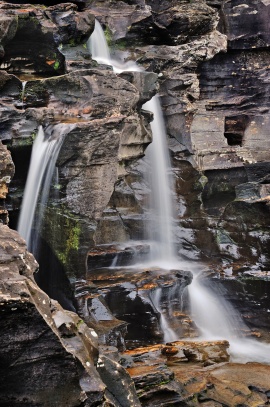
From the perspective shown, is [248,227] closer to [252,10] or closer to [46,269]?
[46,269]

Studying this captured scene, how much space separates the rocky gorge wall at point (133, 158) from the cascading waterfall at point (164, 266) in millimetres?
360

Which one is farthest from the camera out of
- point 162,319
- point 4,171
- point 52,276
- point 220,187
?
point 220,187

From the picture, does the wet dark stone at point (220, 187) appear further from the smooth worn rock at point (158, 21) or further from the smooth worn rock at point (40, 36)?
the smooth worn rock at point (40, 36)

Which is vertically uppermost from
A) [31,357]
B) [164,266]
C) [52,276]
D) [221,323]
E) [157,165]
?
[157,165]

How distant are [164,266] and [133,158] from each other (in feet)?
10.8

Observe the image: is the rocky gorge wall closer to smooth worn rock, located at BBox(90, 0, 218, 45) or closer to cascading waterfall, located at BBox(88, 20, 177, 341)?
smooth worn rock, located at BBox(90, 0, 218, 45)

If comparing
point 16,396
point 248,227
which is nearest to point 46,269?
point 16,396

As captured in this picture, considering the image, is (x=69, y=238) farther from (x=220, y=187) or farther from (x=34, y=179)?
(x=220, y=187)

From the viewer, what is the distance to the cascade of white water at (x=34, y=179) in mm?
11562

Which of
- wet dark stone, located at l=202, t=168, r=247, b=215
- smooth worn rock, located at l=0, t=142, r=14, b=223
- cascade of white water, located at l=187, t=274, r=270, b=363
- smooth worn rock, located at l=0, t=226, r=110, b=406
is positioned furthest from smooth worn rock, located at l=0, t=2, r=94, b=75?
smooth worn rock, located at l=0, t=226, r=110, b=406

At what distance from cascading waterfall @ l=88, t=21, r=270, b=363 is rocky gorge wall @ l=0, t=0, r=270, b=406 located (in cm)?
36

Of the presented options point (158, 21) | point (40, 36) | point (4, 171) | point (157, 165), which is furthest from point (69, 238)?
point (158, 21)

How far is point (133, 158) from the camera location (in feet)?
50.1

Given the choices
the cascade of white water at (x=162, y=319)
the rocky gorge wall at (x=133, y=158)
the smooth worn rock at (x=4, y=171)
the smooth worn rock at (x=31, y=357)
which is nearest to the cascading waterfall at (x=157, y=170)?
the rocky gorge wall at (x=133, y=158)
